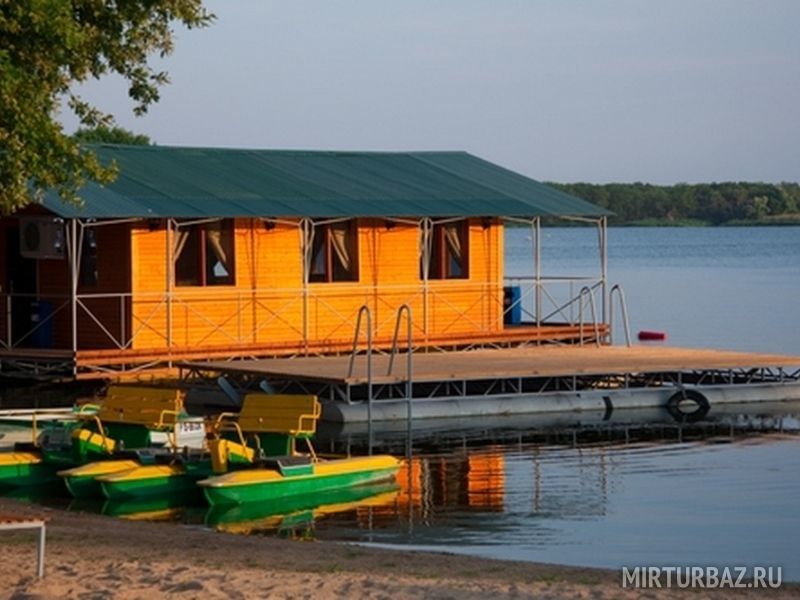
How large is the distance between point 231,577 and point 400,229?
19.9 m

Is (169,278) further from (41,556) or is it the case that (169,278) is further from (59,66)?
(41,556)

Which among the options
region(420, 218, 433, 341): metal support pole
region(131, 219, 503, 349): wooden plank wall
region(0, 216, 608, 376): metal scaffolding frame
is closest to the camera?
region(0, 216, 608, 376): metal scaffolding frame

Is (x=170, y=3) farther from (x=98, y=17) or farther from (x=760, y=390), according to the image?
(x=760, y=390)

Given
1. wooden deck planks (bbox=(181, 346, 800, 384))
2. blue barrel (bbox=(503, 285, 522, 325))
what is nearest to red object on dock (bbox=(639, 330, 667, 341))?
blue barrel (bbox=(503, 285, 522, 325))

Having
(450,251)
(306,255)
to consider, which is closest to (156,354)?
(306,255)

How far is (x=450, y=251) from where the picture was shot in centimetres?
3381

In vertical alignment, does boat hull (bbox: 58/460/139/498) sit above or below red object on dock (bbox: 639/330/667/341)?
below

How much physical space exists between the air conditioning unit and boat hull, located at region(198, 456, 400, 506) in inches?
388

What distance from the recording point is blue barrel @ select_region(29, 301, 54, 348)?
29.8 metres

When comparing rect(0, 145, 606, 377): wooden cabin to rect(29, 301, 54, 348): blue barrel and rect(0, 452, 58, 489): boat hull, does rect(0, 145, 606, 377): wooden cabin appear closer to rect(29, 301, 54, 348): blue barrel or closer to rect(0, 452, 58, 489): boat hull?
rect(29, 301, 54, 348): blue barrel

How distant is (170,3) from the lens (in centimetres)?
1867

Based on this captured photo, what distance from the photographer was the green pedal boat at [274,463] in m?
19.3

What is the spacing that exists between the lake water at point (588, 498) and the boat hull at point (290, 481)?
19 centimetres

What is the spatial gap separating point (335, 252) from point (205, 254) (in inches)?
107
